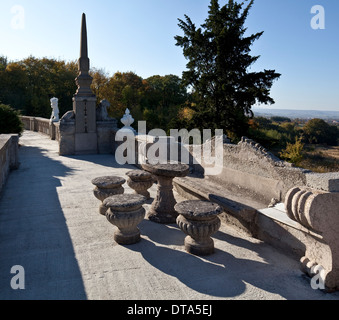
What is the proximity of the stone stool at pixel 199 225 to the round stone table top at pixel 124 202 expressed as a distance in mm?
553

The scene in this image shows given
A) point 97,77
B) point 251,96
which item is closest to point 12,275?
point 251,96

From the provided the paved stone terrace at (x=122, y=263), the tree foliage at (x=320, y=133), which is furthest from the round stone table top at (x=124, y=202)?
the tree foliage at (x=320, y=133)

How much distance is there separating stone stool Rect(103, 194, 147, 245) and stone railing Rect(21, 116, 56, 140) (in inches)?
533

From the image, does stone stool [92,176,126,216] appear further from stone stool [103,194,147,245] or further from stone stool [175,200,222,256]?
stone stool [175,200,222,256]

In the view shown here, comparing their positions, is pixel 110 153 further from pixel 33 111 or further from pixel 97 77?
pixel 97 77

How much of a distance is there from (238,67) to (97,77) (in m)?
21.0

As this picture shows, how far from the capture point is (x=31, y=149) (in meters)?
13.0

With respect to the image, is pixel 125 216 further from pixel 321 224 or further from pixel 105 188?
pixel 321 224

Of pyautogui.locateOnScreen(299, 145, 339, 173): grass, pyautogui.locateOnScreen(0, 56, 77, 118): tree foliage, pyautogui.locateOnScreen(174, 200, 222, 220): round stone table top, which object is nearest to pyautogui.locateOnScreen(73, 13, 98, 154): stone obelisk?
pyautogui.locateOnScreen(299, 145, 339, 173): grass

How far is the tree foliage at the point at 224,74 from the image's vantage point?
68.6ft

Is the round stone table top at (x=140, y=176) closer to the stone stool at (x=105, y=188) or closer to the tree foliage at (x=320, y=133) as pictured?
the stone stool at (x=105, y=188)

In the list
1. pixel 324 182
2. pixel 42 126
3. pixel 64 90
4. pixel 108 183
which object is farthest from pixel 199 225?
pixel 64 90
